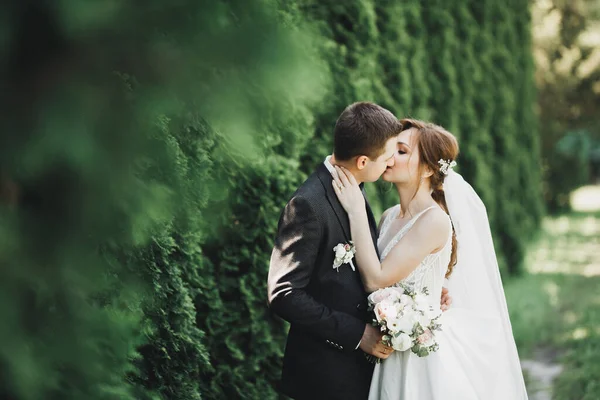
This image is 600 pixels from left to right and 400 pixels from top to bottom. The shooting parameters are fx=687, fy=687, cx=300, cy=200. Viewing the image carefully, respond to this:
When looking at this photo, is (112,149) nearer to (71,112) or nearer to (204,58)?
(71,112)

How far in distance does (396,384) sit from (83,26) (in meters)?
2.56

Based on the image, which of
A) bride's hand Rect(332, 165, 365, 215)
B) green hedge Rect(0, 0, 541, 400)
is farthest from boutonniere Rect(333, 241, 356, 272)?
green hedge Rect(0, 0, 541, 400)

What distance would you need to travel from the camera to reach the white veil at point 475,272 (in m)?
3.47

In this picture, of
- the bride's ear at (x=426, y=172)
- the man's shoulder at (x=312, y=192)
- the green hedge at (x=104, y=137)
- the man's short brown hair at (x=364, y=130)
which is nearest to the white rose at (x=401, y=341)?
the man's shoulder at (x=312, y=192)

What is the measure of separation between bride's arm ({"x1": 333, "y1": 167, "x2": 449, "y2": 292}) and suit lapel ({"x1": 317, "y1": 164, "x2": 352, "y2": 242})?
2 cm

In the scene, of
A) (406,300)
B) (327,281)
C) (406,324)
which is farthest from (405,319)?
(327,281)

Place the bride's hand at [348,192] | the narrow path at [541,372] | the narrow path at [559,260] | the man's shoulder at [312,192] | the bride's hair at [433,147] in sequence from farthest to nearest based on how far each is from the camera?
the narrow path at [559,260], the narrow path at [541,372], the bride's hair at [433,147], the bride's hand at [348,192], the man's shoulder at [312,192]

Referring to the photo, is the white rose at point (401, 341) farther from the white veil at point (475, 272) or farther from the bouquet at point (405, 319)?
the white veil at point (475, 272)

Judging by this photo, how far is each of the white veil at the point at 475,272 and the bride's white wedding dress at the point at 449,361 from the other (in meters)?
0.01

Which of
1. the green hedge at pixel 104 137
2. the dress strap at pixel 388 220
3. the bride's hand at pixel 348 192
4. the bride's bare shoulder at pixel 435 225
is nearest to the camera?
the green hedge at pixel 104 137

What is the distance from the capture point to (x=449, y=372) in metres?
3.16

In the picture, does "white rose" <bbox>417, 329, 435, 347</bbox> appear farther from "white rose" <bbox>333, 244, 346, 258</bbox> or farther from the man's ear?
the man's ear

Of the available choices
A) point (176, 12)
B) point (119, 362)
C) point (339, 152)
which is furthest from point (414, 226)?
point (176, 12)

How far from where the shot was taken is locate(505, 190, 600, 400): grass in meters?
5.95
